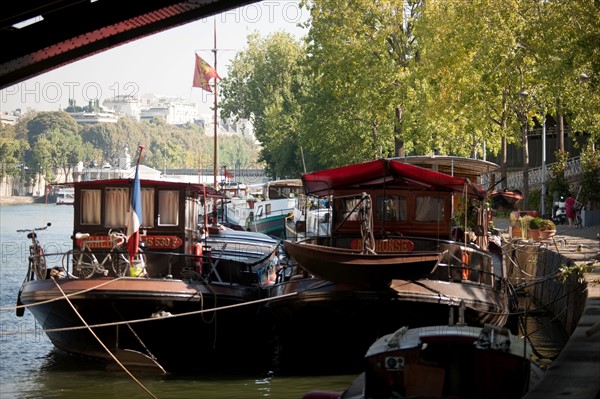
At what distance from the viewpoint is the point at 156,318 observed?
18.4m

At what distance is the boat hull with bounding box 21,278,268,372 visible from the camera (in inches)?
743

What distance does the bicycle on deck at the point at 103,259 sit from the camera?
63.4 ft

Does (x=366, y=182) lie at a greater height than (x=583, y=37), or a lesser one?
lesser

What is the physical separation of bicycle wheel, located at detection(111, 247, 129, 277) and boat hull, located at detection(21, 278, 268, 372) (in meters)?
0.45

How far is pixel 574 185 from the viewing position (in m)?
53.9

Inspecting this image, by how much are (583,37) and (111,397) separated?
1739 cm

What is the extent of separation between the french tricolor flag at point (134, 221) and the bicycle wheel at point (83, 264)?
714mm

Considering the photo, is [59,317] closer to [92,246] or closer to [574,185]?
[92,246]

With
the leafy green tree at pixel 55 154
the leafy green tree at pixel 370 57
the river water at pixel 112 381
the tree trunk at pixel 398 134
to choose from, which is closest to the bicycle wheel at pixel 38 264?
the river water at pixel 112 381

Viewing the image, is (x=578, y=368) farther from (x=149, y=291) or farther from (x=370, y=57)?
(x=370, y=57)

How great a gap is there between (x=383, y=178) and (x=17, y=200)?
148500 millimetres

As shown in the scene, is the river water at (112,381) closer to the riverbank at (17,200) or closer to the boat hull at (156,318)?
the boat hull at (156,318)

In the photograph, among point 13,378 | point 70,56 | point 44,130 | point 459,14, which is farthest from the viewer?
point 44,130

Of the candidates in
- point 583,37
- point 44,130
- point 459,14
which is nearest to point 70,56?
point 583,37
